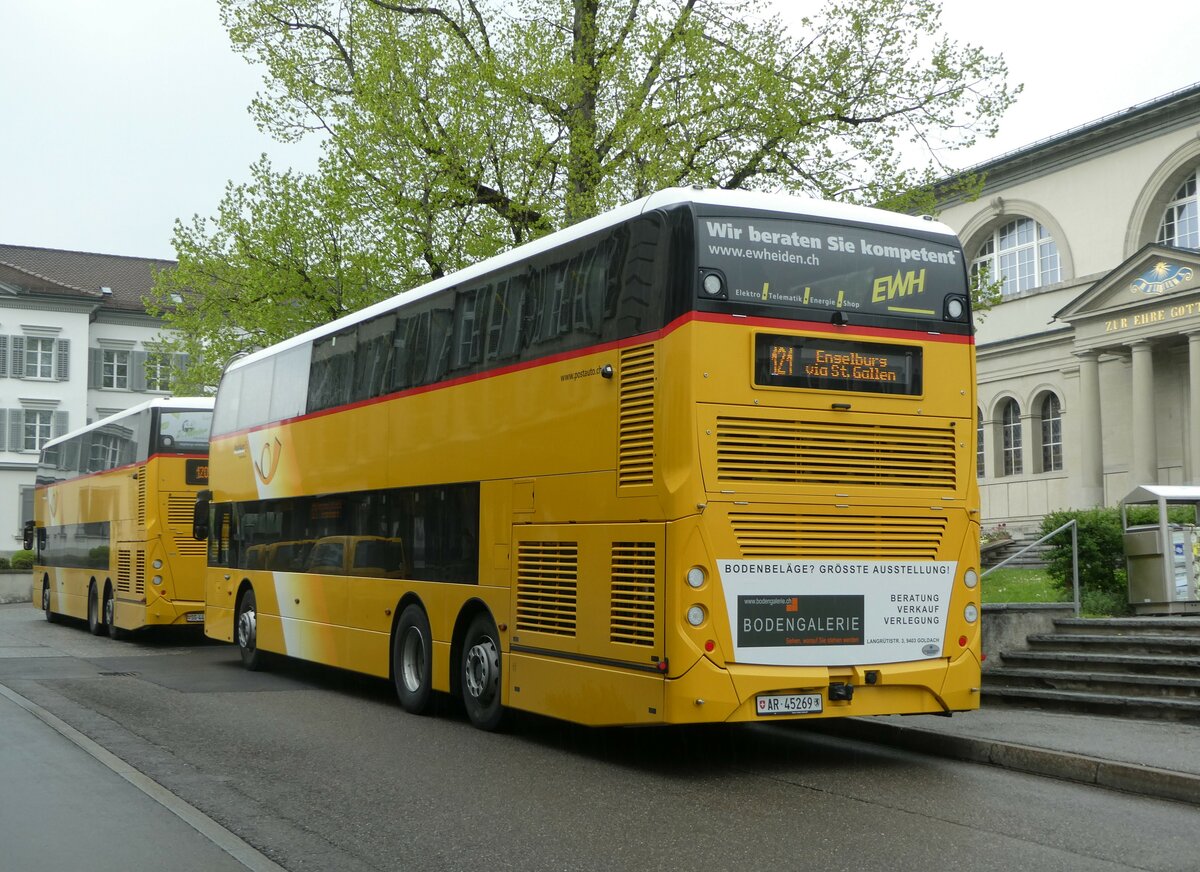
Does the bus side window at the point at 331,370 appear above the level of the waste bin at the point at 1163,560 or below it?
above

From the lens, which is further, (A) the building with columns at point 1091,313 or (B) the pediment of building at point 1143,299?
(A) the building with columns at point 1091,313

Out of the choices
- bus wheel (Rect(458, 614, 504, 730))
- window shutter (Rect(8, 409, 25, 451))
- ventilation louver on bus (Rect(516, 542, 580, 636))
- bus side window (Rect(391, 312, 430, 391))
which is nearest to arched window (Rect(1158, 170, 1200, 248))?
bus side window (Rect(391, 312, 430, 391))

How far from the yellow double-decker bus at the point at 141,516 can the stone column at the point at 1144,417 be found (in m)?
23.3

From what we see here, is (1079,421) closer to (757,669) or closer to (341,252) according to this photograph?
(341,252)

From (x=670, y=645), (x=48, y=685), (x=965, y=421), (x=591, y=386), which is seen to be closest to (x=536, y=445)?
(x=591, y=386)

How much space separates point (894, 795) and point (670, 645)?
1730 mm

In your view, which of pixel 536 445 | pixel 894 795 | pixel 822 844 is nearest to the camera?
pixel 822 844

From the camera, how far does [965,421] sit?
10.6 m

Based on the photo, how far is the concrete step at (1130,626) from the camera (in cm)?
1395

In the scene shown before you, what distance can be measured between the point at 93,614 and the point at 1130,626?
20.4 m

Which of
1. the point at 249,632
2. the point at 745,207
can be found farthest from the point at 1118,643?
the point at 249,632

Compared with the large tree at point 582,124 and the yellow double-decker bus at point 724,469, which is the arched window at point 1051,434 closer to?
the large tree at point 582,124

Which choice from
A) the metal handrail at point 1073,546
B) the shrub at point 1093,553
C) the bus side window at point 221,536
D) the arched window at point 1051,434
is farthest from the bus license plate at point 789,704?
the arched window at point 1051,434

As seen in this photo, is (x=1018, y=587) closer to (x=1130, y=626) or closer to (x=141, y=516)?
(x=1130, y=626)
